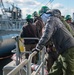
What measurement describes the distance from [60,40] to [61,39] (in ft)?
0.08

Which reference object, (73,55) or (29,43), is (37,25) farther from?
(73,55)

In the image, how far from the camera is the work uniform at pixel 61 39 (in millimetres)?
4688

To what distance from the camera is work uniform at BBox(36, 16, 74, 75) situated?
4.69 m

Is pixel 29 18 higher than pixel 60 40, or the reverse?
pixel 29 18

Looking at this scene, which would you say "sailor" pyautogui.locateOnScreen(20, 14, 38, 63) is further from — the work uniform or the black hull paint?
the black hull paint

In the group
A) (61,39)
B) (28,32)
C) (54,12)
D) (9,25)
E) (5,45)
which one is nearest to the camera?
(61,39)

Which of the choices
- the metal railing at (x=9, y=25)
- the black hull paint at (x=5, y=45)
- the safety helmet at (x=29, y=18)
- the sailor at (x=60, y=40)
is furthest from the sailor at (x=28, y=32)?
the metal railing at (x=9, y=25)

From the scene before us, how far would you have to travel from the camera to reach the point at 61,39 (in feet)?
15.6

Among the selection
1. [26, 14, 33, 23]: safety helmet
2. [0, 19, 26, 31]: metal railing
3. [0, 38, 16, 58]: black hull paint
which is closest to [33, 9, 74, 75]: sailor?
[26, 14, 33, 23]: safety helmet

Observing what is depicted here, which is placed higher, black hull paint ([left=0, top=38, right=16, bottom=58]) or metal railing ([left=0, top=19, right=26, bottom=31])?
metal railing ([left=0, top=19, right=26, bottom=31])

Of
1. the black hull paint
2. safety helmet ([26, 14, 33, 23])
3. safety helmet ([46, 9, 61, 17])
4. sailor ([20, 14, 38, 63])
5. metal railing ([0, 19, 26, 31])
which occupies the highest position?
safety helmet ([46, 9, 61, 17])

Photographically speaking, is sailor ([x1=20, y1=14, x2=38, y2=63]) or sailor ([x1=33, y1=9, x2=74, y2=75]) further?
sailor ([x1=20, y1=14, x2=38, y2=63])

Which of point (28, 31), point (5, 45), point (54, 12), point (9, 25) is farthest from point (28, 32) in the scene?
point (9, 25)

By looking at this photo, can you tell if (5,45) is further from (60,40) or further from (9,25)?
(60,40)
